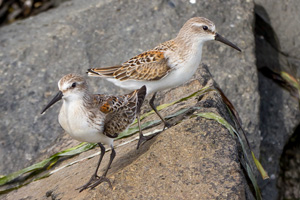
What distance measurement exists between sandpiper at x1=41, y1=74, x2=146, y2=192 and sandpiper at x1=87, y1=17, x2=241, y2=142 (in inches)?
39.4

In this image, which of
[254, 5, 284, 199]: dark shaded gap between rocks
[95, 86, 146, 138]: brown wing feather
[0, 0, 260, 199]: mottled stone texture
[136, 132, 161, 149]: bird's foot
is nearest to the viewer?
[95, 86, 146, 138]: brown wing feather

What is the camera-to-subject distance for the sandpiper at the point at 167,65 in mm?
7211

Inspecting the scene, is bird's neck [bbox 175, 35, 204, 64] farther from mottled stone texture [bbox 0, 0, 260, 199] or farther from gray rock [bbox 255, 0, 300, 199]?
gray rock [bbox 255, 0, 300, 199]

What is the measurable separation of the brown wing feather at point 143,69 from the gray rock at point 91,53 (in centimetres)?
180

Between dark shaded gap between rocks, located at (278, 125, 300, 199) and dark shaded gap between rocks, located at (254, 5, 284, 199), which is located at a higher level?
dark shaded gap between rocks, located at (254, 5, 284, 199)

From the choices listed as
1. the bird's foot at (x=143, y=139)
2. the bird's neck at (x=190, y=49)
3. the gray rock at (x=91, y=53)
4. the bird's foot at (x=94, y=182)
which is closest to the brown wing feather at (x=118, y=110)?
the bird's foot at (x=143, y=139)

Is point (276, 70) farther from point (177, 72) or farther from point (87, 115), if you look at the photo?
point (87, 115)

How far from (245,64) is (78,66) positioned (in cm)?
305

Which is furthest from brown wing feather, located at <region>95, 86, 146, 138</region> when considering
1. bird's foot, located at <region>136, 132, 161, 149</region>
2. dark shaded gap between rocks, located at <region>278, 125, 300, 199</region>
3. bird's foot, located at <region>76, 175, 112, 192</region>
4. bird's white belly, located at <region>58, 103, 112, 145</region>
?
dark shaded gap between rocks, located at <region>278, 125, 300, 199</region>

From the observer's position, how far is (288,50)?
1075 centimetres

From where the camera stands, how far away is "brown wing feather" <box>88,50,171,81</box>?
7.25 meters

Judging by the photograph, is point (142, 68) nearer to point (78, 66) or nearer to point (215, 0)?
point (78, 66)

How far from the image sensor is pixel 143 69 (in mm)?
7387

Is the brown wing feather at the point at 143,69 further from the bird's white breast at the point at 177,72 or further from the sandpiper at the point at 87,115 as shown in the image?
the sandpiper at the point at 87,115
